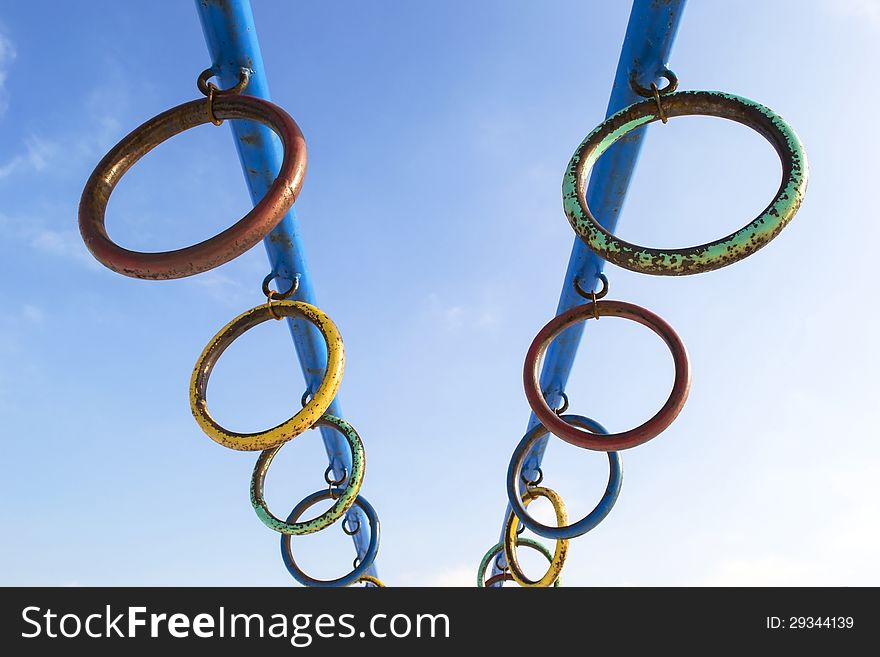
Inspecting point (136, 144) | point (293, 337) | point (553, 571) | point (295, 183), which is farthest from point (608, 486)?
point (136, 144)

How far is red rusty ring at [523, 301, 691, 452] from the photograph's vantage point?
11.9 ft

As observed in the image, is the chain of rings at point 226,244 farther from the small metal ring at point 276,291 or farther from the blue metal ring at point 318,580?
the blue metal ring at point 318,580

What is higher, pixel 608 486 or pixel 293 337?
pixel 293 337

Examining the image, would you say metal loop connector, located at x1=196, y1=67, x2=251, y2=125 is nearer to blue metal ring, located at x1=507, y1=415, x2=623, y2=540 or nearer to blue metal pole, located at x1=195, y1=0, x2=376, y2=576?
blue metal pole, located at x1=195, y1=0, x2=376, y2=576

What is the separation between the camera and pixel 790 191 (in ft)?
8.27

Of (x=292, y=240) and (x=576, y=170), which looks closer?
(x=576, y=170)

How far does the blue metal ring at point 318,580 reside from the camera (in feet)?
20.1

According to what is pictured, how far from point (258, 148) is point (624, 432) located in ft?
7.98

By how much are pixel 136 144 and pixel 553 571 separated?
5224 mm

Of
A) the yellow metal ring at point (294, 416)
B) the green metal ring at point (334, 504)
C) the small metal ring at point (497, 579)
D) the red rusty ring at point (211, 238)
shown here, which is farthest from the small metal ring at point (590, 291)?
the small metal ring at point (497, 579)

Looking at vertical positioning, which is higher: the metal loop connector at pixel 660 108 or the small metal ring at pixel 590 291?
the small metal ring at pixel 590 291

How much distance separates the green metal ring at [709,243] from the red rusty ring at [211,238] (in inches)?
44.5

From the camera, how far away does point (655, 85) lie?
10.3 ft
